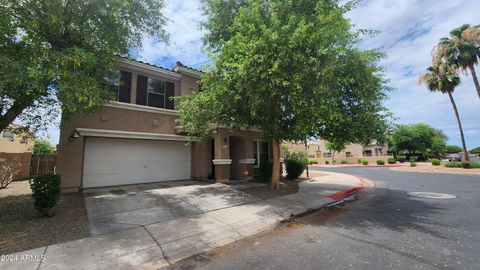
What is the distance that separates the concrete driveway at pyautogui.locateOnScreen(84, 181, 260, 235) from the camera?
22.1ft

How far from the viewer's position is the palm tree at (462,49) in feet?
70.6

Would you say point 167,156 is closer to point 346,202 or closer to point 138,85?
point 138,85

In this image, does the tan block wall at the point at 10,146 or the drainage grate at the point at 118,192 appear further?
the tan block wall at the point at 10,146

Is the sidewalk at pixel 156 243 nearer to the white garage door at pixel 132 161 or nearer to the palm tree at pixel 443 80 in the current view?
the white garage door at pixel 132 161

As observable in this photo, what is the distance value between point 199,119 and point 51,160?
12545 mm

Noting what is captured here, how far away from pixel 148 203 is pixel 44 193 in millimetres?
2980

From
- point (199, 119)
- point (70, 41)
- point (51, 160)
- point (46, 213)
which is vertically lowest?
point (46, 213)

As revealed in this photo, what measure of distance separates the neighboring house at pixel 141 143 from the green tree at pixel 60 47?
2620 mm

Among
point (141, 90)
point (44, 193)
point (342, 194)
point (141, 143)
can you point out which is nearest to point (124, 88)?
point (141, 90)

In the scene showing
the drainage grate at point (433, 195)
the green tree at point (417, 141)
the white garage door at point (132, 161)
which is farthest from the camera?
the green tree at point (417, 141)

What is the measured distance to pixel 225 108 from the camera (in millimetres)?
10398

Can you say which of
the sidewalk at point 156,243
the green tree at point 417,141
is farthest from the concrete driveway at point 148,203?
the green tree at point 417,141

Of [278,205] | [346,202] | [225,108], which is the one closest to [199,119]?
[225,108]

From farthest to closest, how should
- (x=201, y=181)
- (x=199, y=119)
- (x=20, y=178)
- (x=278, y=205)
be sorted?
(x=20, y=178) → (x=201, y=181) → (x=199, y=119) → (x=278, y=205)
